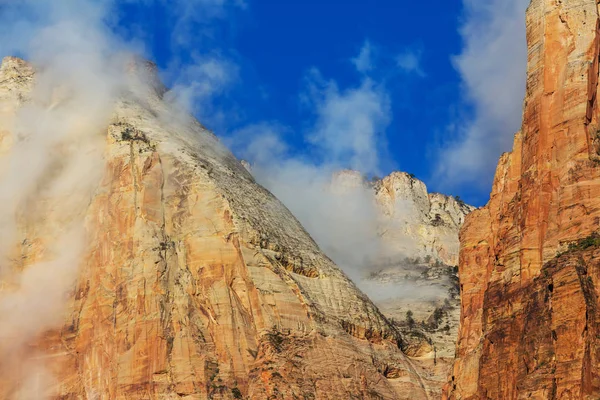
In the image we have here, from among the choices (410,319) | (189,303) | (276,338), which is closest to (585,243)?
(276,338)

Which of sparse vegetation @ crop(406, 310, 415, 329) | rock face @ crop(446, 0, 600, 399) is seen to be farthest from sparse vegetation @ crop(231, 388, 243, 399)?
sparse vegetation @ crop(406, 310, 415, 329)

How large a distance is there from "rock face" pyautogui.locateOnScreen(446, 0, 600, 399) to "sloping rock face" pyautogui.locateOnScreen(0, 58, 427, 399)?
2789cm

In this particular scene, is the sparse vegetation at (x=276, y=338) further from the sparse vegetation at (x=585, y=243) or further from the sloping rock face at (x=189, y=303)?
the sparse vegetation at (x=585, y=243)

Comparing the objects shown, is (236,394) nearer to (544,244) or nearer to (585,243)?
(544,244)

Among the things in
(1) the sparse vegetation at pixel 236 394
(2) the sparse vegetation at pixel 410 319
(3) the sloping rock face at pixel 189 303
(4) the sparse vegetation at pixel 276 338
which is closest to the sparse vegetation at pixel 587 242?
(3) the sloping rock face at pixel 189 303

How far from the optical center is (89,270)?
160m

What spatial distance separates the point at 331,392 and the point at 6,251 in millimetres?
35605

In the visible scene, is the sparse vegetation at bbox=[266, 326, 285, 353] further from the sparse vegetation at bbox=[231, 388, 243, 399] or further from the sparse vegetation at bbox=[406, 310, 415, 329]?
the sparse vegetation at bbox=[406, 310, 415, 329]

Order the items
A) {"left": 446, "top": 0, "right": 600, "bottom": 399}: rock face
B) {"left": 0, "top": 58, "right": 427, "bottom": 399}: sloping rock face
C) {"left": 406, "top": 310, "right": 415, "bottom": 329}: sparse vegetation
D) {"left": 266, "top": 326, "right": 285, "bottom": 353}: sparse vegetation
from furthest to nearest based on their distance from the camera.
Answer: {"left": 406, "top": 310, "right": 415, "bottom": 329}: sparse vegetation → {"left": 266, "top": 326, "right": 285, "bottom": 353}: sparse vegetation → {"left": 0, "top": 58, "right": 427, "bottom": 399}: sloping rock face → {"left": 446, "top": 0, "right": 600, "bottom": 399}: rock face

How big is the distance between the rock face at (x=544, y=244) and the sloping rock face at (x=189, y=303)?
1098 inches

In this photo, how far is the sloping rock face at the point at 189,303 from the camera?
5925 inches

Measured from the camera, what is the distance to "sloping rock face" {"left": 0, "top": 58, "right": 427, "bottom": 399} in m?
150

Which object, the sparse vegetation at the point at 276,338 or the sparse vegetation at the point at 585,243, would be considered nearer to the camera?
the sparse vegetation at the point at 585,243

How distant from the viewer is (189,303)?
508ft
